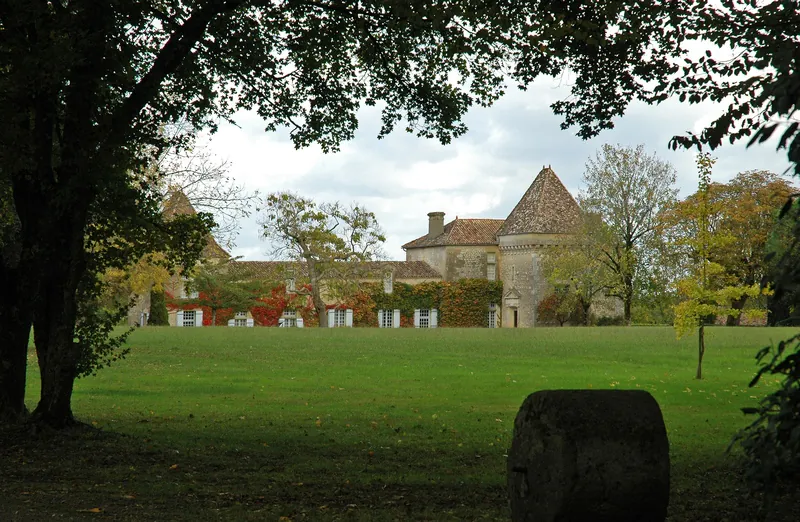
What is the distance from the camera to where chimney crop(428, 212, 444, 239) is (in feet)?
285

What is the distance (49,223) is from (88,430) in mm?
3051

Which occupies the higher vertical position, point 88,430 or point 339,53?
point 339,53

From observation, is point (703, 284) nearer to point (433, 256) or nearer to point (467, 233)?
point (467, 233)

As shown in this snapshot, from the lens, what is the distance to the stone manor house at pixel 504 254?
238 ft

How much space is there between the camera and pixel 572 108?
524 inches

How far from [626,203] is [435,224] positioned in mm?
31084

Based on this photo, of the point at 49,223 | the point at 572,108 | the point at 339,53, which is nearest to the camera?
the point at 49,223

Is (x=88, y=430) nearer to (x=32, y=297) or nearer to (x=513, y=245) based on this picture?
(x=32, y=297)

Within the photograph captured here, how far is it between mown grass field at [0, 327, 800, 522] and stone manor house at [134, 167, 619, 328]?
37.7 meters

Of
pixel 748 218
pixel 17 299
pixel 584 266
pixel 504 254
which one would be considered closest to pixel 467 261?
pixel 504 254

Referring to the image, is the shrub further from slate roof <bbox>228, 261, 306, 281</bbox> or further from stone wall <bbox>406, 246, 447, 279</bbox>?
slate roof <bbox>228, 261, 306, 281</bbox>

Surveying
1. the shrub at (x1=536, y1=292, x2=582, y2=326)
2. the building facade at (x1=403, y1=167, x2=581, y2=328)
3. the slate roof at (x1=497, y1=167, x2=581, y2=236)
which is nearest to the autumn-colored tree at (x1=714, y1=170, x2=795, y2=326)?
the shrub at (x1=536, y1=292, x2=582, y2=326)

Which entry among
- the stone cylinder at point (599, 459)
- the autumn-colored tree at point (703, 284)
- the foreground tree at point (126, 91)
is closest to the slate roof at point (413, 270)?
the autumn-colored tree at point (703, 284)

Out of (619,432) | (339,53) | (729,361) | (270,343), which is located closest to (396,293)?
(270,343)
